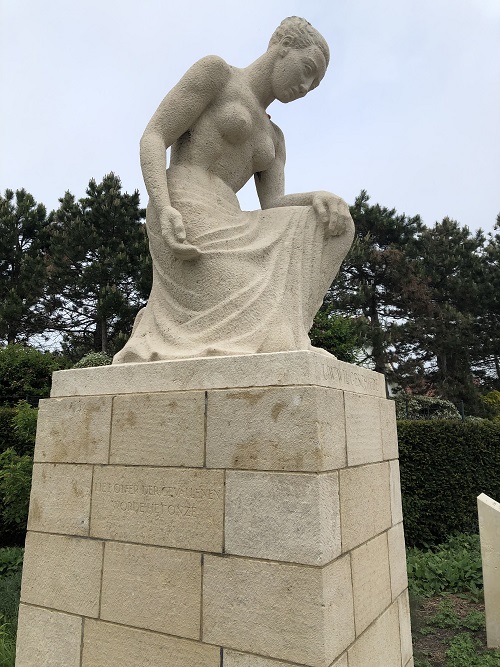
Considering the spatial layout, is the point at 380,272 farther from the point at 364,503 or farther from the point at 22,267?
the point at 364,503

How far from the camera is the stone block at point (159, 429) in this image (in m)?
2.53

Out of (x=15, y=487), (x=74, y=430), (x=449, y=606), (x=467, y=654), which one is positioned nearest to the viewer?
(x=74, y=430)

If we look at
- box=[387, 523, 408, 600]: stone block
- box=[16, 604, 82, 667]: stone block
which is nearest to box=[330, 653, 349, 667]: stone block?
box=[387, 523, 408, 600]: stone block

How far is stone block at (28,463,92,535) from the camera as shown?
281 centimetres

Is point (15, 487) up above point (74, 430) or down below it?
below

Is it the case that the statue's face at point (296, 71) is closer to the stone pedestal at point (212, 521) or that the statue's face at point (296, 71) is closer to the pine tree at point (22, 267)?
the stone pedestal at point (212, 521)

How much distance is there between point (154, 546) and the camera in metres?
2.52

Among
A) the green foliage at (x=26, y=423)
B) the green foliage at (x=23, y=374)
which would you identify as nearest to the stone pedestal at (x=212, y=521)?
the green foliage at (x=26, y=423)

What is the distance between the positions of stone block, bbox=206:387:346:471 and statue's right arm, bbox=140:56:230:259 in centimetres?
143

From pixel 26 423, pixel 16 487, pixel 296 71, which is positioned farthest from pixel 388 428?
pixel 26 423

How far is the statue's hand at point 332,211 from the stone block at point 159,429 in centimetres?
142

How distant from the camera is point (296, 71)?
3396mm

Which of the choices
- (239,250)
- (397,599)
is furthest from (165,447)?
(397,599)

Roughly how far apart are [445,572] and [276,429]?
6352 mm
